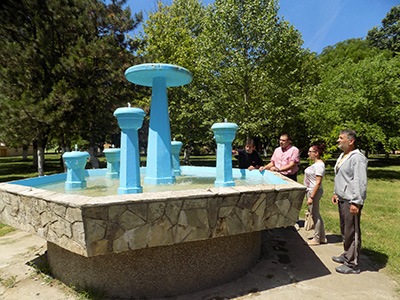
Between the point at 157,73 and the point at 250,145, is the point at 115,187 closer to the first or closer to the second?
the point at 157,73

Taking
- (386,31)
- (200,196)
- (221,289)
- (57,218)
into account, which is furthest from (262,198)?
(386,31)

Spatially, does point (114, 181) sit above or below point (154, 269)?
above

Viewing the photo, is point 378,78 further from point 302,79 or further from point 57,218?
point 57,218

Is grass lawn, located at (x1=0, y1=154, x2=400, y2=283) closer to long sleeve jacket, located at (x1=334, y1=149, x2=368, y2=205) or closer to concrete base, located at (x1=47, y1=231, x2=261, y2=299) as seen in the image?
long sleeve jacket, located at (x1=334, y1=149, x2=368, y2=205)

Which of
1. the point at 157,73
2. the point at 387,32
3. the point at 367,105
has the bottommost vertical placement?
the point at 157,73

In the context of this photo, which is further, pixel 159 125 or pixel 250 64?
pixel 250 64

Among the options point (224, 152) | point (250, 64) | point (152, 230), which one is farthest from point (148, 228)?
point (250, 64)

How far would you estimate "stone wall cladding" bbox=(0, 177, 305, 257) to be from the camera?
2611 mm

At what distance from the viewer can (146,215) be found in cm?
274

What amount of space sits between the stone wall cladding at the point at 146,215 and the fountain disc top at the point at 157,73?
9.10 ft

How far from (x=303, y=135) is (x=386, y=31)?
20.7 metres

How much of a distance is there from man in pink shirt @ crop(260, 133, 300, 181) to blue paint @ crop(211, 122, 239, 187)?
114 centimetres

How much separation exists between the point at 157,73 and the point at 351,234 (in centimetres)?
429

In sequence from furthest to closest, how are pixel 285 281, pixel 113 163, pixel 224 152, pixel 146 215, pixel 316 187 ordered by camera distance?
pixel 113 163 < pixel 316 187 < pixel 224 152 < pixel 285 281 < pixel 146 215
